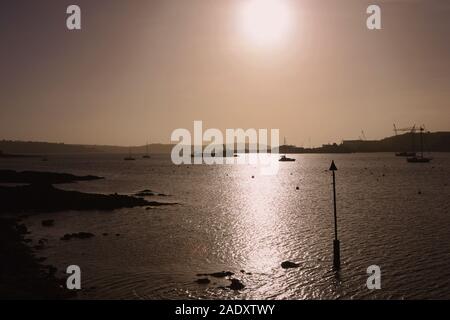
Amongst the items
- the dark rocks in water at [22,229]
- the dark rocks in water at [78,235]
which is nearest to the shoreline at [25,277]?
the dark rocks in water at [78,235]

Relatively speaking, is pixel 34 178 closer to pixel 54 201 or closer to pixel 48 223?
pixel 54 201

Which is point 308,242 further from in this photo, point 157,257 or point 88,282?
point 88,282

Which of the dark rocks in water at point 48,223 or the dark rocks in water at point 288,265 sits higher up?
the dark rocks in water at point 48,223

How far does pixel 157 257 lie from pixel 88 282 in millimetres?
7920

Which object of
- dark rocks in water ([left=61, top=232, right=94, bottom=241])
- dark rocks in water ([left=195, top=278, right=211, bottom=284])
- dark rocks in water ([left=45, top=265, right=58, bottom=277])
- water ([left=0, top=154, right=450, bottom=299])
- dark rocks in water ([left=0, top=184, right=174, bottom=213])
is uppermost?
dark rocks in water ([left=0, top=184, right=174, bottom=213])

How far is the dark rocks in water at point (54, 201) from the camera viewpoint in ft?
198

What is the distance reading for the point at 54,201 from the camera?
6400 centimetres

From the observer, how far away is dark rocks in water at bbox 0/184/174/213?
60250 millimetres

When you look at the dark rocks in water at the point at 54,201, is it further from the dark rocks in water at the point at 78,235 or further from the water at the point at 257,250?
the dark rocks in water at the point at 78,235

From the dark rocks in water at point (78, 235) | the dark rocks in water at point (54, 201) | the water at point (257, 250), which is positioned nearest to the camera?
the water at point (257, 250)

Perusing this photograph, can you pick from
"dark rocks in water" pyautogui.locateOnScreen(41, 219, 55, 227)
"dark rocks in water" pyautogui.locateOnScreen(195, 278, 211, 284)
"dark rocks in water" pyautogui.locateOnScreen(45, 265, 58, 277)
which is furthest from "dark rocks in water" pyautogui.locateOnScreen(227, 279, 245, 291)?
"dark rocks in water" pyautogui.locateOnScreen(41, 219, 55, 227)

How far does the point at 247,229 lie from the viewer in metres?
46.3

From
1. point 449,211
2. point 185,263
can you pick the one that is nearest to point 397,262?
point 185,263

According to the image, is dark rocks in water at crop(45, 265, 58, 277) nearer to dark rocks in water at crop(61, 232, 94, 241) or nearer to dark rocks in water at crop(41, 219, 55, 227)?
dark rocks in water at crop(61, 232, 94, 241)
